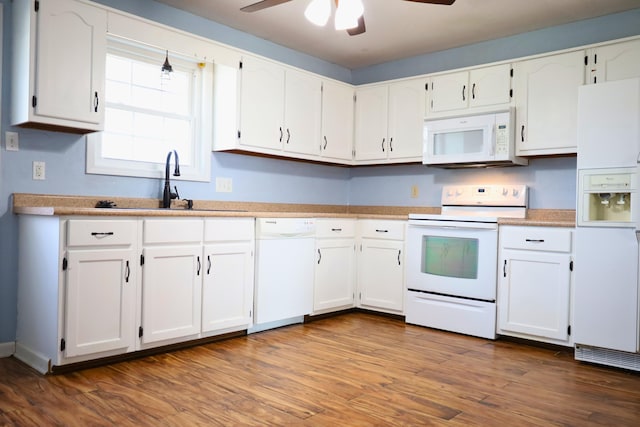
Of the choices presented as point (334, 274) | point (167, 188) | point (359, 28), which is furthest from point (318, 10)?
point (334, 274)

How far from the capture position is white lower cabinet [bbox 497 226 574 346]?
11.3 feet

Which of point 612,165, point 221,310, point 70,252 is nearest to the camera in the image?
point 70,252

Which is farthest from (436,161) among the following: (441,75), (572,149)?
(572,149)

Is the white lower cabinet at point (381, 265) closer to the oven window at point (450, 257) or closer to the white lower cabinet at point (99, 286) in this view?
the oven window at point (450, 257)

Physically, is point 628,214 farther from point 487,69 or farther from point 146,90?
point 146,90

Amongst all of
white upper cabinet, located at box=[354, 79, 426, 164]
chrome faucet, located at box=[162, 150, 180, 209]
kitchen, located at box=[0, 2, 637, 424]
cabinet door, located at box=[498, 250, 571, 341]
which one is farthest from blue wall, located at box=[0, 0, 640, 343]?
cabinet door, located at box=[498, 250, 571, 341]

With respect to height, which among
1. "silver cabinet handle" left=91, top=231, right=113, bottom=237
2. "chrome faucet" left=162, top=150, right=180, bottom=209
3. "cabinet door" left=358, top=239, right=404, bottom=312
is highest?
"chrome faucet" left=162, top=150, right=180, bottom=209

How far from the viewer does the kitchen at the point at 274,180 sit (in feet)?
10.0

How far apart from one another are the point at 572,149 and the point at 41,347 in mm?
3650

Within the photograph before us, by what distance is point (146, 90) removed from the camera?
3764 mm

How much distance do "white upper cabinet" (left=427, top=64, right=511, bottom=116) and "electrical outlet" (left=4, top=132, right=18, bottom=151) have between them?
3.12 metres

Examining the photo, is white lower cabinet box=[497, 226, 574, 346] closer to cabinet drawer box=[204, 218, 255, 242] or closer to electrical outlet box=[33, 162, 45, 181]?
cabinet drawer box=[204, 218, 255, 242]

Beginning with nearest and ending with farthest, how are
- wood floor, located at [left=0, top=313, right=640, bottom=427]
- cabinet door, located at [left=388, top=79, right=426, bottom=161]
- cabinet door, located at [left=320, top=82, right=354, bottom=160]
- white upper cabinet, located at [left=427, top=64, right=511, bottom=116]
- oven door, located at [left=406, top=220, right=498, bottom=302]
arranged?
wood floor, located at [left=0, top=313, right=640, bottom=427], oven door, located at [left=406, top=220, right=498, bottom=302], white upper cabinet, located at [left=427, top=64, right=511, bottom=116], cabinet door, located at [left=388, top=79, right=426, bottom=161], cabinet door, located at [left=320, top=82, right=354, bottom=160]

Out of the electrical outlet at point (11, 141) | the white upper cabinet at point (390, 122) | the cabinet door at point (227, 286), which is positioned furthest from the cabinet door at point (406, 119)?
the electrical outlet at point (11, 141)
